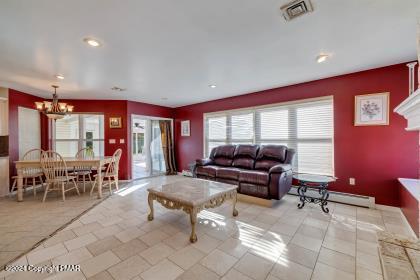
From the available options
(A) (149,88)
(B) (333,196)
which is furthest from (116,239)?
(B) (333,196)

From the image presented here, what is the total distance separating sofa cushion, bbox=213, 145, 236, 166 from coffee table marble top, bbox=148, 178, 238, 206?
5.06 feet

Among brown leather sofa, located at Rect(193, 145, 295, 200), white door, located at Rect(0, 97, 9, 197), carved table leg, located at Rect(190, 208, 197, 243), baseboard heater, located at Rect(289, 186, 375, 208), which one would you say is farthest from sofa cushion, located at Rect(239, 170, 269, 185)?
white door, located at Rect(0, 97, 9, 197)

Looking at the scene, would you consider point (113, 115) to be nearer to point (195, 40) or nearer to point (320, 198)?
point (195, 40)

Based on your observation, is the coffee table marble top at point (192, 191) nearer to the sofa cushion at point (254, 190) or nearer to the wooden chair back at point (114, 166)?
the sofa cushion at point (254, 190)

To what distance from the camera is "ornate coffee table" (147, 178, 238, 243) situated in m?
2.11

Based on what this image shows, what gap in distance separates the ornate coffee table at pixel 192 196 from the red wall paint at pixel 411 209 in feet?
6.73

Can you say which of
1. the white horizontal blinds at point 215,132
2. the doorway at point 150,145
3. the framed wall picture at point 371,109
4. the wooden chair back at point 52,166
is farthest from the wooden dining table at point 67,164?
the framed wall picture at point 371,109

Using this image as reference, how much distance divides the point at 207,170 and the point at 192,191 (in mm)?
1539

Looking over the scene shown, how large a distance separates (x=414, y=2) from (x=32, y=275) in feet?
13.4

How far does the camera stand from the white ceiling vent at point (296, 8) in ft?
5.08

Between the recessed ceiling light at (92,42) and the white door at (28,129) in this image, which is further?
the white door at (28,129)

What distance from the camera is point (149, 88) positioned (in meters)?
4.04

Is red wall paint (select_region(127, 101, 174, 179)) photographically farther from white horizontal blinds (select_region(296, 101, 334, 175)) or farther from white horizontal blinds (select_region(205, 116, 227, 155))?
white horizontal blinds (select_region(296, 101, 334, 175))

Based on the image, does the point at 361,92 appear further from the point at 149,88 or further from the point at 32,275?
the point at 32,275
